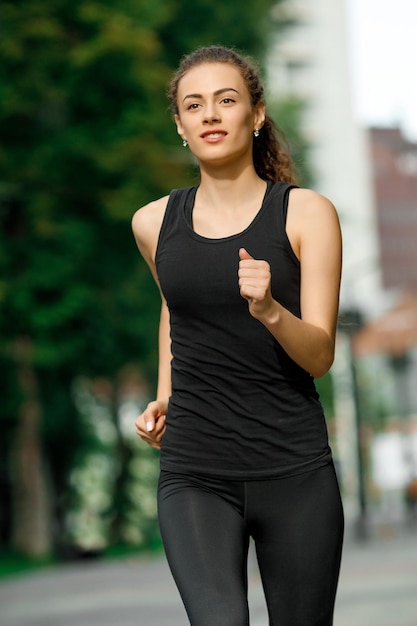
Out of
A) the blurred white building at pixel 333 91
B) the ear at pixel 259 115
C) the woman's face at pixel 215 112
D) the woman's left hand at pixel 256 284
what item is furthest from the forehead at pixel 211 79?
the blurred white building at pixel 333 91

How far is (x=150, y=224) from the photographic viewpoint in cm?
359

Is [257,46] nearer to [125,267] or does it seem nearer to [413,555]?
[125,267]

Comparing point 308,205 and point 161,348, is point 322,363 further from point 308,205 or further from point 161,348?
point 161,348

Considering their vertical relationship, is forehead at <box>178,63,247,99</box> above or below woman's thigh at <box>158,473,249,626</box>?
above

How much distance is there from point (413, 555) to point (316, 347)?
1946cm

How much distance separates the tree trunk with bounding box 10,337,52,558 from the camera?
2312cm

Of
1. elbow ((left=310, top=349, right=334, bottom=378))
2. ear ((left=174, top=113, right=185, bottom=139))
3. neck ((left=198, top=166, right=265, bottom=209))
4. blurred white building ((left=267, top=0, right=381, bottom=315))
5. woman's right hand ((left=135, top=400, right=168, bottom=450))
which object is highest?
blurred white building ((left=267, top=0, right=381, bottom=315))

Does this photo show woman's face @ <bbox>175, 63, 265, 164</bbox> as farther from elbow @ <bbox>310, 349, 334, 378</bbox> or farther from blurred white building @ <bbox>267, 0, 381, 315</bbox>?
blurred white building @ <bbox>267, 0, 381, 315</bbox>

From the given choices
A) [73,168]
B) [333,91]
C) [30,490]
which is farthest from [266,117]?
[333,91]

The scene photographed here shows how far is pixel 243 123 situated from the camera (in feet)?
11.3

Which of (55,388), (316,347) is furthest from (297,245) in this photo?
(55,388)

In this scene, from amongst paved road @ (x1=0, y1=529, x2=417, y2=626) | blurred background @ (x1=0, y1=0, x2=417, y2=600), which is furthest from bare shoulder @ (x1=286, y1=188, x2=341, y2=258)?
blurred background @ (x1=0, y1=0, x2=417, y2=600)

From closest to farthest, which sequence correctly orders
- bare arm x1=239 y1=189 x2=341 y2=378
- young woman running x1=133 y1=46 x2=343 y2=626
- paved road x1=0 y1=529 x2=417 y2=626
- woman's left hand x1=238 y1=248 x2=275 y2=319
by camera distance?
1. woman's left hand x1=238 y1=248 x2=275 y2=319
2. bare arm x1=239 y1=189 x2=341 y2=378
3. young woman running x1=133 y1=46 x2=343 y2=626
4. paved road x1=0 y1=529 x2=417 y2=626

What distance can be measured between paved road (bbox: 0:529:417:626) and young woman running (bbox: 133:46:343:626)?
23.9ft
